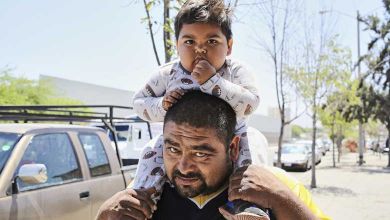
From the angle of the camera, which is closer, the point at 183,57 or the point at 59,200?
the point at 183,57

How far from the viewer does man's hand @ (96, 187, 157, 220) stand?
1.63 metres

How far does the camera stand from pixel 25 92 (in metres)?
24.9

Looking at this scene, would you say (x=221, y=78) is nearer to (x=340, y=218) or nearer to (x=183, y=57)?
(x=183, y=57)

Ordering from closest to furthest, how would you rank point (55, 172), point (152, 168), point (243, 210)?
point (243, 210), point (152, 168), point (55, 172)

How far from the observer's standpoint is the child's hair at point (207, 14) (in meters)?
1.74

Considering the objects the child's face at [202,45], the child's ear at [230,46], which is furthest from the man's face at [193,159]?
the child's ear at [230,46]

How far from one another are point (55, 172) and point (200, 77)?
10.7 ft

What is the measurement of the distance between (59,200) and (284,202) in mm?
3199

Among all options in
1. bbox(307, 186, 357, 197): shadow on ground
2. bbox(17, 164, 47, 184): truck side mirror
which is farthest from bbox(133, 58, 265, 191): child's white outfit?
bbox(307, 186, 357, 197): shadow on ground

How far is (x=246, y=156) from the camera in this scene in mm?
1781

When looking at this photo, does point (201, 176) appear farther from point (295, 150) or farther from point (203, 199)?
point (295, 150)

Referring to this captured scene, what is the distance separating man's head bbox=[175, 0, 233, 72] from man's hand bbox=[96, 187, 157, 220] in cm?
51

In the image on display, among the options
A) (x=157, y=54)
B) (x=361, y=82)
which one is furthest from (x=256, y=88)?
(x=361, y=82)

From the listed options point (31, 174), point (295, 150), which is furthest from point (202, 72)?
point (295, 150)
